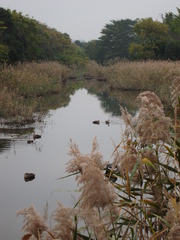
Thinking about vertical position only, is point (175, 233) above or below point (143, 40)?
below

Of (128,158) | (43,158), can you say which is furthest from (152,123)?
(43,158)

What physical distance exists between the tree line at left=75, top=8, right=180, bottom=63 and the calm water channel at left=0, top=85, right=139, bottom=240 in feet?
78.0

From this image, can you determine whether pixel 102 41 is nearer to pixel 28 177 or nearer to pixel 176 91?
pixel 28 177

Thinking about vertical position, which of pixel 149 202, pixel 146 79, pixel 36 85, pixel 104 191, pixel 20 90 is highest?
pixel 146 79

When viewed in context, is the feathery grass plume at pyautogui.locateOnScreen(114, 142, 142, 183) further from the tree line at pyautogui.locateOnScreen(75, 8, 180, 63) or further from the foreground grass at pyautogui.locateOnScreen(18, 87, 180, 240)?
the tree line at pyautogui.locateOnScreen(75, 8, 180, 63)

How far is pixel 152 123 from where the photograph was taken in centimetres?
191

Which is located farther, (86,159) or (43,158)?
(43,158)

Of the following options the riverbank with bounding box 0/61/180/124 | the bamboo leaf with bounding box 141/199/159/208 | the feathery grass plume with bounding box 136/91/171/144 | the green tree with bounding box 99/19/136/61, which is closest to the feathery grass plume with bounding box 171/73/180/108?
the feathery grass plume with bounding box 136/91/171/144

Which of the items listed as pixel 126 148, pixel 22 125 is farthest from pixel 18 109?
pixel 126 148

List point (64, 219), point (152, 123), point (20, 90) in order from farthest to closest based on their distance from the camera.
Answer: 1. point (20, 90)
2. point (152, 123)
3. point (64, 219)

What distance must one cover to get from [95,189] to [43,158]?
21.3ft

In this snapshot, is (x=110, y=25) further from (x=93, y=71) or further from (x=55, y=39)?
(x=93, y=71)

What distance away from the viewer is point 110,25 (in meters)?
63.8

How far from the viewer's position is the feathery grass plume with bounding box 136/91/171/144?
1896mm
